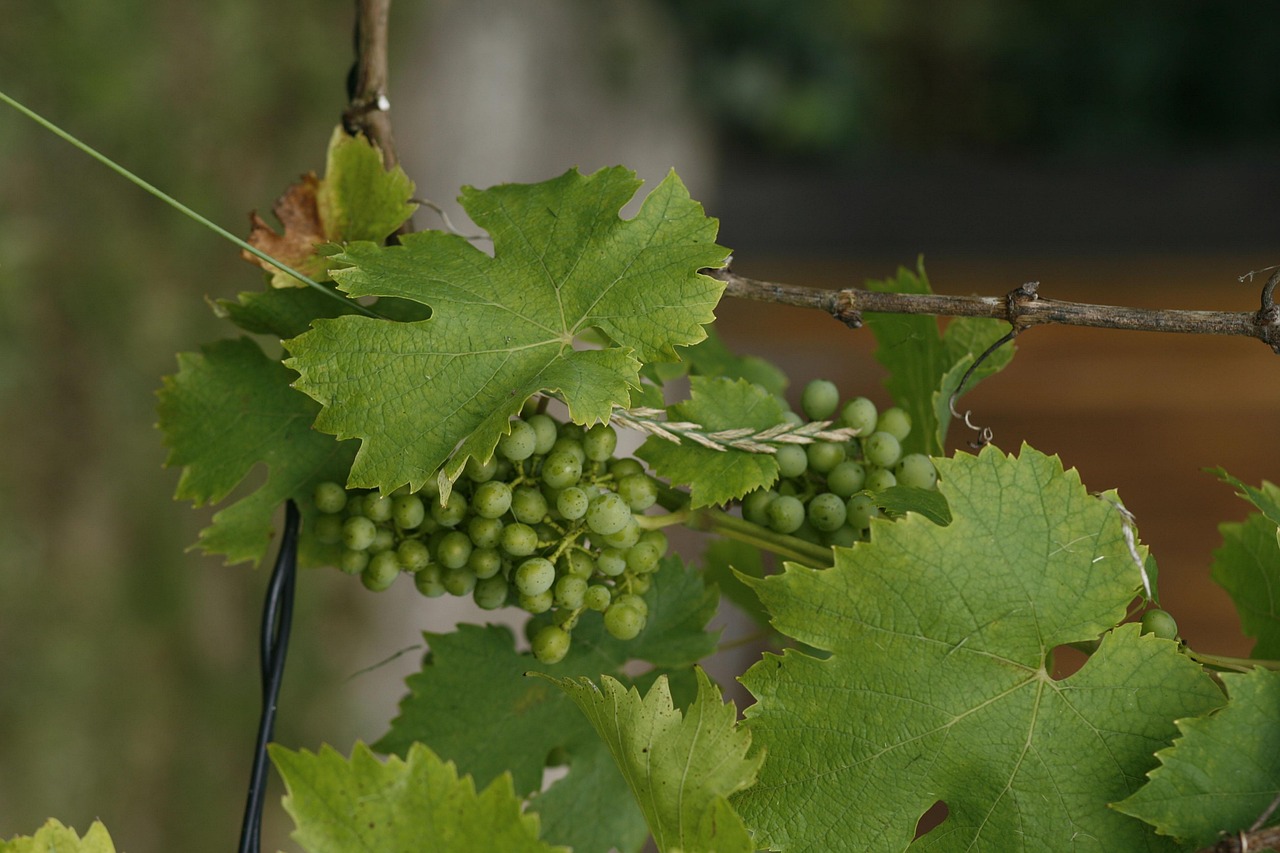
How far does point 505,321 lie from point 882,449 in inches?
8.6

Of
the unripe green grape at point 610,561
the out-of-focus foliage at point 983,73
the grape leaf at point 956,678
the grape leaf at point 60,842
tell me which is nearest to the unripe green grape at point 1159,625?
the grape leaf at point 956,678

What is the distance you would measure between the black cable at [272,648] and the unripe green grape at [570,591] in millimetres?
135

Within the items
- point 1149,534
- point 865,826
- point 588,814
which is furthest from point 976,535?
point 1149,534

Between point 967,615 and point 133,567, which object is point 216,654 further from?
point 967,615

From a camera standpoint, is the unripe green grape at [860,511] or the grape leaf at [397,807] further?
the unripe green grape at [860,511]

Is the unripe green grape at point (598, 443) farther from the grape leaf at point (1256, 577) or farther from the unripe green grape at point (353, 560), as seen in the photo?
the grape leaf at point (1256, 577)

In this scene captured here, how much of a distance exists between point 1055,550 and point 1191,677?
0.08 meters

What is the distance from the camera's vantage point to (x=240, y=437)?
0.63m

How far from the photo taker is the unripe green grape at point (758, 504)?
59 cm

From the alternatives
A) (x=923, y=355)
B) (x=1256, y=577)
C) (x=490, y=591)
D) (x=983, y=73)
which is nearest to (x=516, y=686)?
(x=490, y=591)

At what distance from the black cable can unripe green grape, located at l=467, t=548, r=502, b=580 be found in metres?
0.09

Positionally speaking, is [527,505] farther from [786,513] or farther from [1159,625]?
[1159,625]

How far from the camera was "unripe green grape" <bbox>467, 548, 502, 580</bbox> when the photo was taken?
57 centimetres

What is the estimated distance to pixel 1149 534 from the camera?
3.02 metres
